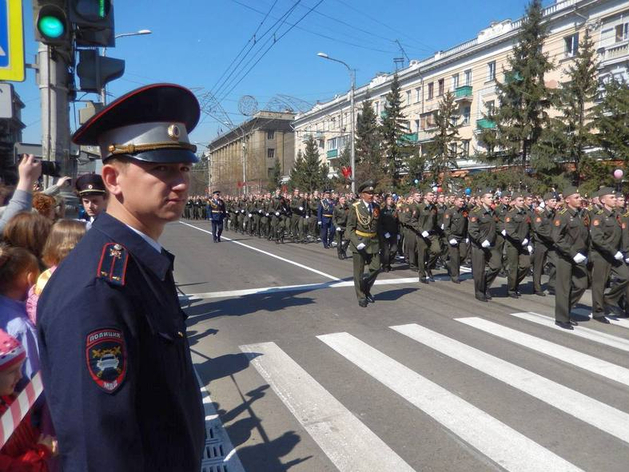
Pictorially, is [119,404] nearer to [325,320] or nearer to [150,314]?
[150,314]

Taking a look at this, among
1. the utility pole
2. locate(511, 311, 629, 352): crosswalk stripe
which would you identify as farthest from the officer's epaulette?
locate(511, 311, 629, 352): crosswalk stripe

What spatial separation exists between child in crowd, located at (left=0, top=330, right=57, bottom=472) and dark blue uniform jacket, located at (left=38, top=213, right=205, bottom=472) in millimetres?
637

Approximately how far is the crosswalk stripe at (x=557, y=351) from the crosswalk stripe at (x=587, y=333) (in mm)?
643

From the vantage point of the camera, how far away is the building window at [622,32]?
30075 mm

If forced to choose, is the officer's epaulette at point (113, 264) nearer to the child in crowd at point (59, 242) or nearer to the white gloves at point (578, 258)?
the child in crowd at point (59, 242)

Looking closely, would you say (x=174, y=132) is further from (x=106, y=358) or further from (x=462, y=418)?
(x=462, y=418)

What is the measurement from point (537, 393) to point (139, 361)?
4368 mm

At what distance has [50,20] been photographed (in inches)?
177

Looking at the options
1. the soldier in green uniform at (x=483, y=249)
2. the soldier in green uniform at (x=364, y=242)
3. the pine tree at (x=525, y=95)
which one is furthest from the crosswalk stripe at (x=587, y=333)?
the pine tree at (x=525, y=95)

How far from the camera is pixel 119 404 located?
1316 mm

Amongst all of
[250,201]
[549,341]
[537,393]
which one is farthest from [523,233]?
[250,201]

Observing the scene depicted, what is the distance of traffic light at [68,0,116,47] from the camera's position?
15.0 ft

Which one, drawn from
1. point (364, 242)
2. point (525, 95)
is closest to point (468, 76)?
point (525, 95)

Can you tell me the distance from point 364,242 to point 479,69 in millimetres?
38982
